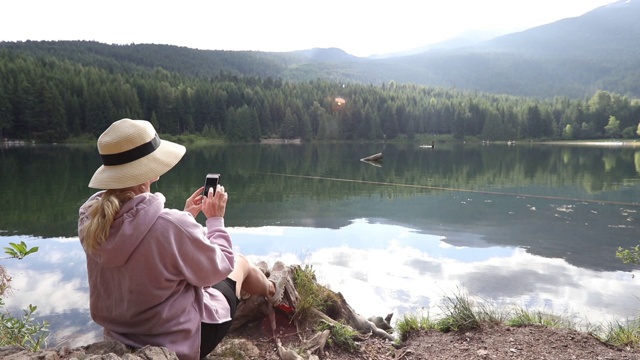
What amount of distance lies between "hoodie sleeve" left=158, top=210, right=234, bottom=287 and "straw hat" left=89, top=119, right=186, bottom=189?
30 centimetres

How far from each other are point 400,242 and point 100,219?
34.1ft

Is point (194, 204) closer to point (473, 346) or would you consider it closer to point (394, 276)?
point (473, 346)

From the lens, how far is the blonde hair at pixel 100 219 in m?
2.72

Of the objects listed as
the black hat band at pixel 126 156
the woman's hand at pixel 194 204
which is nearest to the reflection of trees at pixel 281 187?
the woman's hand at pixel 194 204

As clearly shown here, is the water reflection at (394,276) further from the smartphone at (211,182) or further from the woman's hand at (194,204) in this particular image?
the smartphone at (211,182)

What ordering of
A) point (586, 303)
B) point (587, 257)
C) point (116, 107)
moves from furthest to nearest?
point (116, 107), point (587, 257), point (586, 303)

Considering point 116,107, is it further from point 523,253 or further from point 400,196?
point 523,253

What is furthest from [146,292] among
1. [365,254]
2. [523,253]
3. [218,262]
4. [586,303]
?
[523,253]

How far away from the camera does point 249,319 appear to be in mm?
5457

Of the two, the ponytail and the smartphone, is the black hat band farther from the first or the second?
the smartphone

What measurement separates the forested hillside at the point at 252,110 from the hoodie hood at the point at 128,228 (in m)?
84.2

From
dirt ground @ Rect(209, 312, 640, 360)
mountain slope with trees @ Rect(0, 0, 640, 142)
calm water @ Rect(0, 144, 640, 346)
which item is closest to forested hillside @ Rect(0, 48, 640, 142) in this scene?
mountain slope with trees @ Rect(0, 0, 640, 142)

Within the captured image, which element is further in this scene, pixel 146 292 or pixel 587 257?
pixel 587 257

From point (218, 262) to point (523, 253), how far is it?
33.6ft
